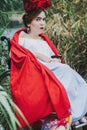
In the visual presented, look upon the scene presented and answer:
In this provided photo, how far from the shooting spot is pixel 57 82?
11.9 feet

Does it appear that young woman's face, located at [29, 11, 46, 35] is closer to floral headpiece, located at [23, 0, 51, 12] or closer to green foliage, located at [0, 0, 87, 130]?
floral headpiece, located at [23, 0, 51, 12]

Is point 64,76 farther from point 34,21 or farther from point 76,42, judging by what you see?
point 76,42

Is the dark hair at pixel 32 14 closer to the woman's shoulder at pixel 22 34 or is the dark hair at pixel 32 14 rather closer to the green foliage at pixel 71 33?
the woman's shoulder at pixel 22 34

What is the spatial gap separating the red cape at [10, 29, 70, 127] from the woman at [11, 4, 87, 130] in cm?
3

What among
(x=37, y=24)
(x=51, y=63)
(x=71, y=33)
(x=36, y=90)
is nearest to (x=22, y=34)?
(x=37, y=24)

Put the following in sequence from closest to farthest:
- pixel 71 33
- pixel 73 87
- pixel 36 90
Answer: pixel 36 90
pixel 73 87
pixel 71 33

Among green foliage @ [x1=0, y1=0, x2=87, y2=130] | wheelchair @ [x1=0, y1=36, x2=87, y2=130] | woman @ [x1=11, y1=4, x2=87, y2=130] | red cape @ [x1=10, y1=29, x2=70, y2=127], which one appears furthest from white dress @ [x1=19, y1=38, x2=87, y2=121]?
green foliage @ [x1=0, y1=0, x2=87, y2=130]

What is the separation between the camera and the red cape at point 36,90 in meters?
3.58

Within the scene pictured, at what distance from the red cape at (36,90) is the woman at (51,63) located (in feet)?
0.10

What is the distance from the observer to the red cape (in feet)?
11.8

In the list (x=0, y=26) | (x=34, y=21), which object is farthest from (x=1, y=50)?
(x=34, y=21)

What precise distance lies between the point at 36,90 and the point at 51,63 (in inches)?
12.3

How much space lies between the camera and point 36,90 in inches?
143

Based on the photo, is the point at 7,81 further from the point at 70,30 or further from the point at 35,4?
the point at 70,30
